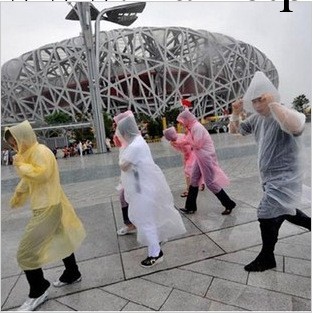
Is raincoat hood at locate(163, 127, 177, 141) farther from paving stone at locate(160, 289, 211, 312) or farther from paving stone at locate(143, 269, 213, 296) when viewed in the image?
paving stone at locate(160, 289, 211, 312)

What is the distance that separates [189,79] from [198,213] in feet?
180

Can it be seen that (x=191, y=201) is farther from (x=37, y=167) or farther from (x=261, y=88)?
(x=37, y=167)

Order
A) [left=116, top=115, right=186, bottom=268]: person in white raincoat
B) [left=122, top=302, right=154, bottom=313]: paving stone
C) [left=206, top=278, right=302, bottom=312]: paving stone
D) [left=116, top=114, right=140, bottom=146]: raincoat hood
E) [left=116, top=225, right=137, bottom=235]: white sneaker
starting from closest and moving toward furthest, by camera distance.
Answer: [left=206, top=278, right=302, bottom=312]: paving stone < [left=122, top=302, right=154, bottom=313]: paving stone < [left=116, top=115, right=186, bottom=268]: person in white raincoat < [left=116, top=114, right=140, bottom=146]: raincoat hood < [left=116, top=225, right=137, bottom=235]: white sneaker

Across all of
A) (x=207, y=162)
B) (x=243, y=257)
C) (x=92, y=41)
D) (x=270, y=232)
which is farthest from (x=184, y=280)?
(x=92, y=41)

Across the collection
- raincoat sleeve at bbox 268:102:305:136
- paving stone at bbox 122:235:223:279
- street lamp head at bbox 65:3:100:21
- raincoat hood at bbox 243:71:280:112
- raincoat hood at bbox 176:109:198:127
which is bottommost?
paving stone at bbox 122:235:223:279

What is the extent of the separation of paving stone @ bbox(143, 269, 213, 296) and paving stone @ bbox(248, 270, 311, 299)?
1.20ft

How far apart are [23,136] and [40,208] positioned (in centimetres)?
57

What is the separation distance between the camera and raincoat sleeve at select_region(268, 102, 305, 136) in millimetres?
2455

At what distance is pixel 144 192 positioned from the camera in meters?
3.12

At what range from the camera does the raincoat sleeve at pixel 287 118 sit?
8.05 feet

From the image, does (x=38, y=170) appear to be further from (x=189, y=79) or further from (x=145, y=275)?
(x=189, y=79)

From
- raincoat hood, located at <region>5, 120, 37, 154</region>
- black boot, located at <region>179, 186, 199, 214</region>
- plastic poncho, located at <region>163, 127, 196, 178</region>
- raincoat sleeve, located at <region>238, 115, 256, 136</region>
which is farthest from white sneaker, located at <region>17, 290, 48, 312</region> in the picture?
plastic poncho, located at <region>163, 127, 196, 178</region>

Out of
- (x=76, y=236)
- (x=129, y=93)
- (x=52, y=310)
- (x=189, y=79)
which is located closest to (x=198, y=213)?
(x=76, y=236)

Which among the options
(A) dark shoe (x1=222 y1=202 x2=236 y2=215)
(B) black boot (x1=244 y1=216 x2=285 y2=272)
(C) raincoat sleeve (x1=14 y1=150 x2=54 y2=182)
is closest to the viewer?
(C) raincoat sleeve (x1=14 y1=150 x2=54 y2=182)
